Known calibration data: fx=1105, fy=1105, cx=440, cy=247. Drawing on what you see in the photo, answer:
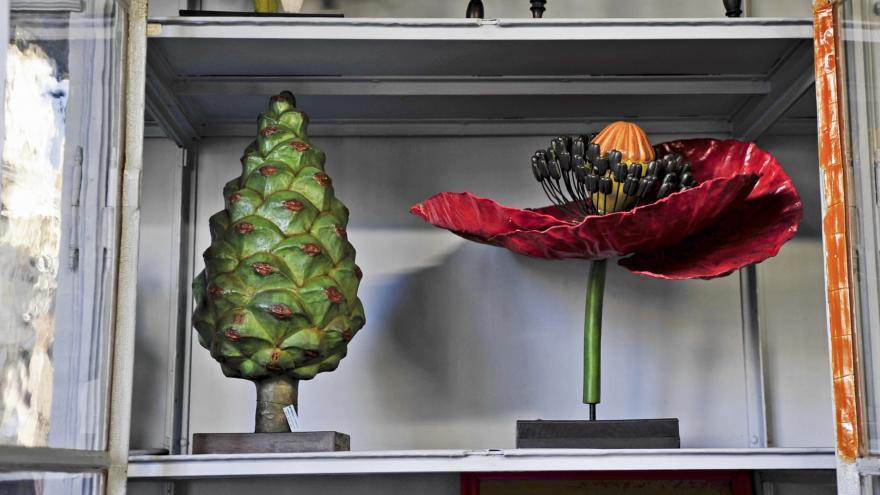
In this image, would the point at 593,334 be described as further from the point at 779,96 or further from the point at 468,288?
the point at 779,96

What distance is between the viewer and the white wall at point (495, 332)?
1.66 metres

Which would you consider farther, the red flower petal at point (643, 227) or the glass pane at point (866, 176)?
the red flower petal at point (643, 227)

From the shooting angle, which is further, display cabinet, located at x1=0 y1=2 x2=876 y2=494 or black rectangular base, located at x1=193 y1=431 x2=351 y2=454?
display cabinet, located at x1=0 y1=2 x2=876 y2=494

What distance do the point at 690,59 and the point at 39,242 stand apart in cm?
89

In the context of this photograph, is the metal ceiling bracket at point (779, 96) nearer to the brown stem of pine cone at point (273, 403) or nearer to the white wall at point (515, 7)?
the white wall at point (515, 7)

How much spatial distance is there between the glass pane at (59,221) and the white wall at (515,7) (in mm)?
535

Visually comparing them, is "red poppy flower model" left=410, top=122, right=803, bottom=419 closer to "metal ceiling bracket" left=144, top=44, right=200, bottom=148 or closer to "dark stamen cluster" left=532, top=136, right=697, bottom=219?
"dark stamen cluster" left=532, top=136, right=697, bottom=219

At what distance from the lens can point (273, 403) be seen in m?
1.38

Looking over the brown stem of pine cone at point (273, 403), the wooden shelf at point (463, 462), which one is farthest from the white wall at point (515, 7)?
the wooden shelf at point (463, 462)

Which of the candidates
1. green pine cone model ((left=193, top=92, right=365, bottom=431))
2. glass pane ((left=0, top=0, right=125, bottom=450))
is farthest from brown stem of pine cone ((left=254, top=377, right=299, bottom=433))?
glass pane ((left=0, top=0, right=125, bottom=450))

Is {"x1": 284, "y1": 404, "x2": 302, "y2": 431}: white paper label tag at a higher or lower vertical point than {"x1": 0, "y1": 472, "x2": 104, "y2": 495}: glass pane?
higher

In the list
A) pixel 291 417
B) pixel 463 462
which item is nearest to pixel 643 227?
pixel 463 462

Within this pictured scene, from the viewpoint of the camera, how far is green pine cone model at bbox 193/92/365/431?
1.34m

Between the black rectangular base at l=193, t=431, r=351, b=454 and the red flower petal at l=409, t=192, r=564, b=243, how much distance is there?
12.2 inches
